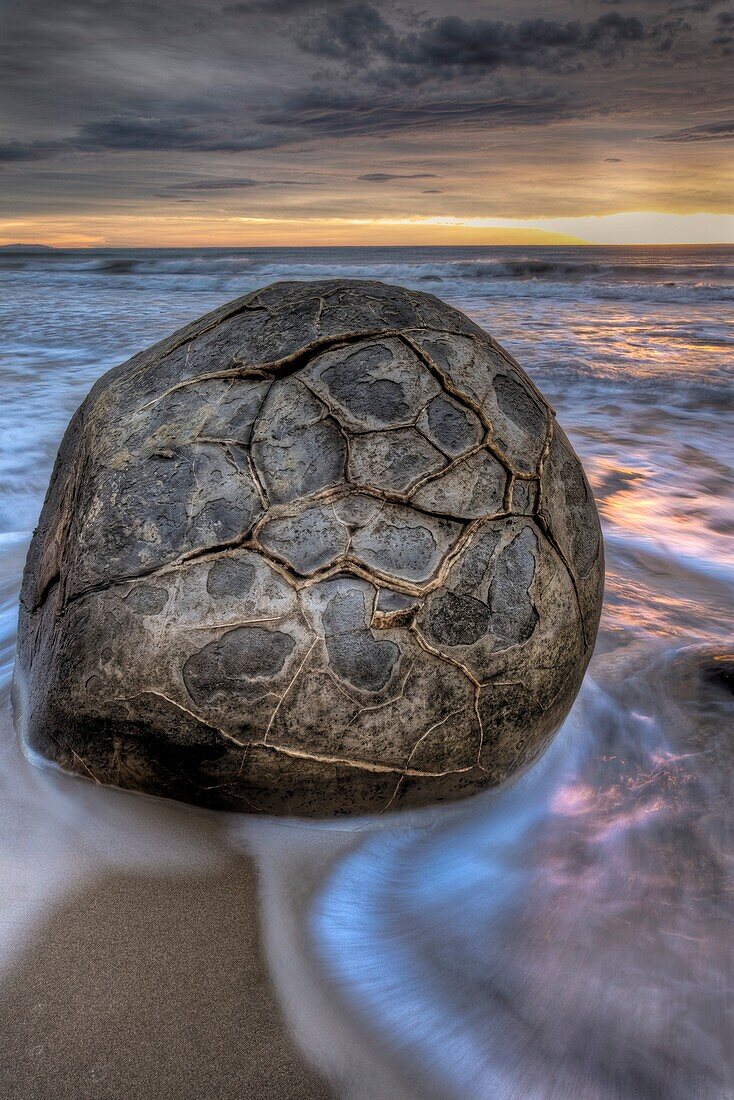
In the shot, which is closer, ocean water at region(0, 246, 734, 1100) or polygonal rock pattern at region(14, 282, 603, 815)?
ocean water at region(0, 246, 734, 1100)

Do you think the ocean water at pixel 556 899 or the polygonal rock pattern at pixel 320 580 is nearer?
the ocean water at pixel 556 899

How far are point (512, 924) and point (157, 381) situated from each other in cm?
158

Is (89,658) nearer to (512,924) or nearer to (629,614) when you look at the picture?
(512,924)

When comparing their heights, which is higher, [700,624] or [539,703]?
[539,703]

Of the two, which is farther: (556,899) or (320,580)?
(556,899)

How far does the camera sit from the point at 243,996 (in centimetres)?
159

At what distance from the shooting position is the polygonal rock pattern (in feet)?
5.87

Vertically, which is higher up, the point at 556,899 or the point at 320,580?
the point at 320,580

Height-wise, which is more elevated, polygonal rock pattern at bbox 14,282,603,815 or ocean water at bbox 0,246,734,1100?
polygonal rock pattern at bbox 14,282,603,815

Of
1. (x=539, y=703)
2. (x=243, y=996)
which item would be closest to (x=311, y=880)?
(x=243, y=996)

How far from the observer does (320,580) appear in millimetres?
1788

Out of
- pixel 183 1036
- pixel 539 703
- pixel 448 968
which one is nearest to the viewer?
pixel 183 1036

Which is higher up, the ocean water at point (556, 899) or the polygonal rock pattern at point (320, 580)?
the polygonal rock pattern at point (320, 580)

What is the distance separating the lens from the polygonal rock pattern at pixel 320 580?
5.87ft
